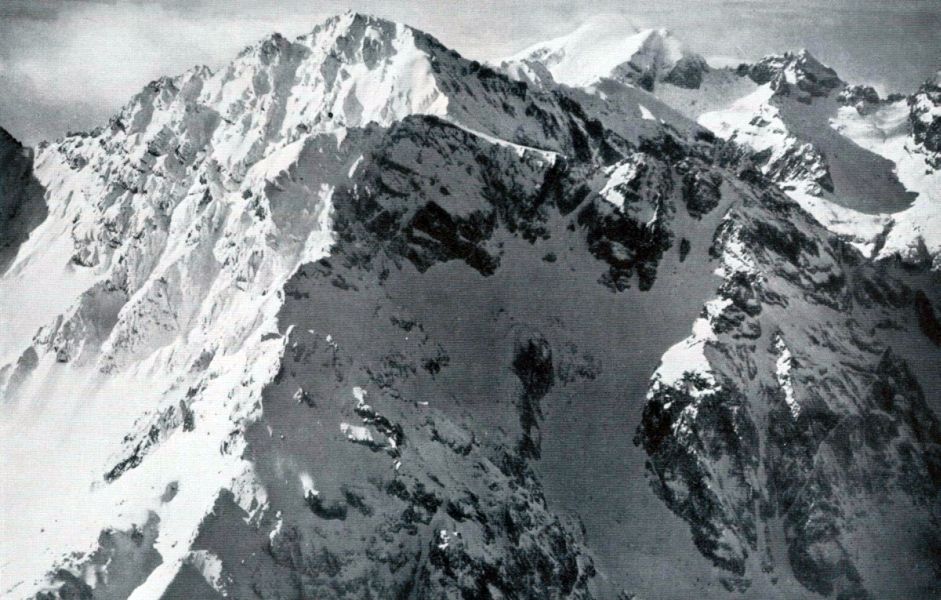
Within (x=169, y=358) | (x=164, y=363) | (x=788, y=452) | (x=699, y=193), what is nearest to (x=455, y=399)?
(x=169, y=358)

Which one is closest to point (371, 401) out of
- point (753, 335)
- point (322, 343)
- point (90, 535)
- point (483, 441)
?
point (322, 343)

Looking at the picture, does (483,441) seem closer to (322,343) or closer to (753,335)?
(322,343)

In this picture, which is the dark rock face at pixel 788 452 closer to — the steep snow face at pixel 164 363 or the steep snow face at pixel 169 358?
the steep snow face at pixel 169 358

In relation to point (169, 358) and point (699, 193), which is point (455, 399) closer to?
point (169, 358)

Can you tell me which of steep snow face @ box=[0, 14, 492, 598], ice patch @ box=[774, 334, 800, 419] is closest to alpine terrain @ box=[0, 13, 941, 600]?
ice patch @ box=[774, 334, 800, 419]

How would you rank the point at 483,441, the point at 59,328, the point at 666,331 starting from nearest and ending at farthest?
the point at 483,441, the point at 666,331, the point at 59,328

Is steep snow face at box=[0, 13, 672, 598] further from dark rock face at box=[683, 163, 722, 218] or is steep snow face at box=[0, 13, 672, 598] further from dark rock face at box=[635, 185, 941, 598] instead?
dark rock face at box=[635, 185, 941, 598]

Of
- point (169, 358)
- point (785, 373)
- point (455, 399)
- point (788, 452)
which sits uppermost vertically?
point (785, 373)

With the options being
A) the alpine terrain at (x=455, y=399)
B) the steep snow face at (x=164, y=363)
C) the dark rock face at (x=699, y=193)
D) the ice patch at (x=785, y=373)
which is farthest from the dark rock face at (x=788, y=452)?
the steep snow face at (x=164, y=363)
